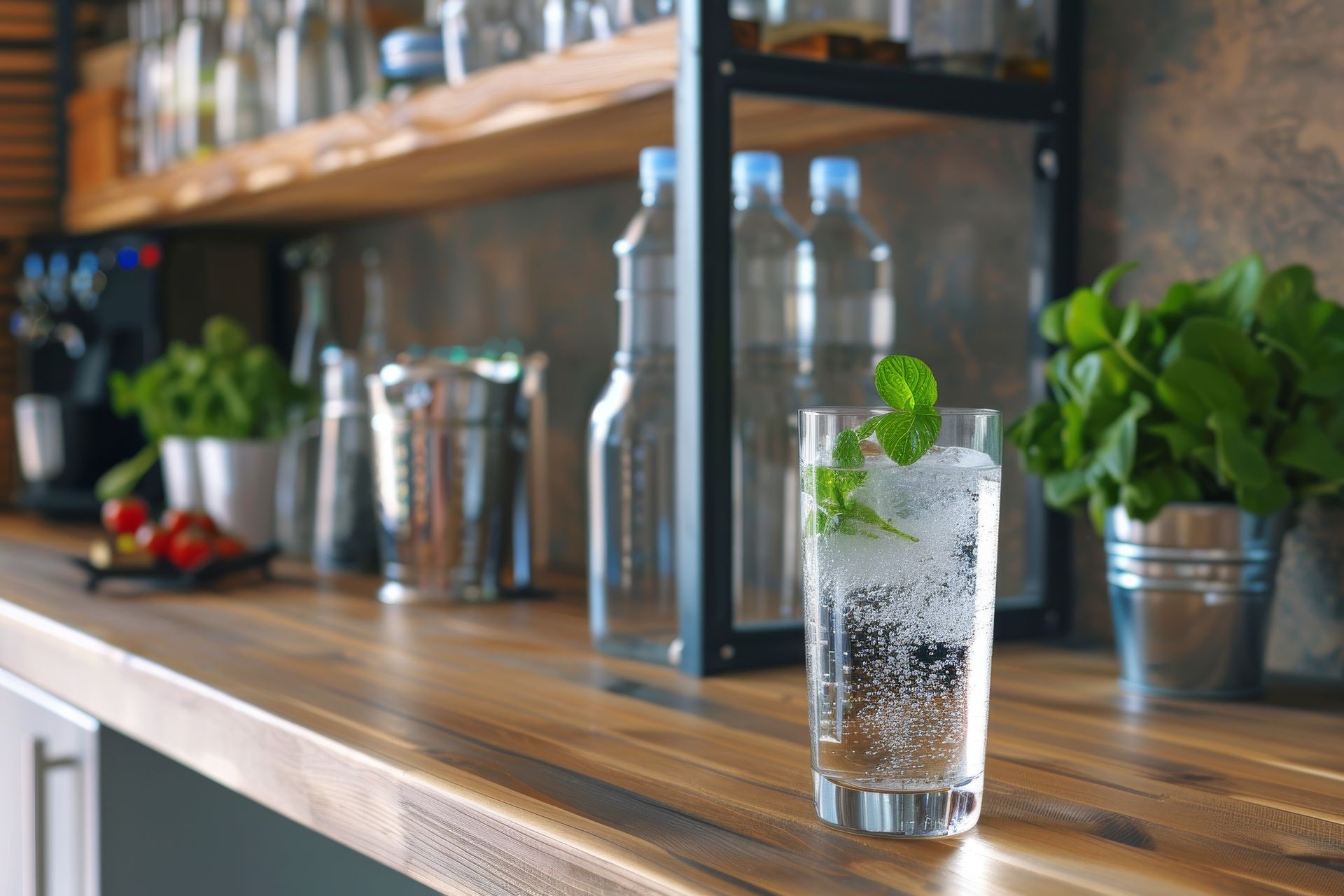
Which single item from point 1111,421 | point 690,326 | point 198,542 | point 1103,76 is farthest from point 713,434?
point 198,542

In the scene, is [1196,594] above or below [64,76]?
below

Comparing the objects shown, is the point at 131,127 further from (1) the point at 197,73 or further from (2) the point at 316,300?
(2) the point at 316,300

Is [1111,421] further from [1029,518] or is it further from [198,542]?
[198,542]

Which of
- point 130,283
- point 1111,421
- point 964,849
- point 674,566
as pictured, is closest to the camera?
point 964,849

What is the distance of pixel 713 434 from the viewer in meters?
1.02

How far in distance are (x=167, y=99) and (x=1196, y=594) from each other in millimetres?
1705

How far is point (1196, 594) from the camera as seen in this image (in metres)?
0.94

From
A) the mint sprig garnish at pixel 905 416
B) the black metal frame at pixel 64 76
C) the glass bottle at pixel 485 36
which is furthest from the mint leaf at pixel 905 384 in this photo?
the black metal frame at pixel 64 76

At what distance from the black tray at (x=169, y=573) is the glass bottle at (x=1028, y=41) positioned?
3.02 ft

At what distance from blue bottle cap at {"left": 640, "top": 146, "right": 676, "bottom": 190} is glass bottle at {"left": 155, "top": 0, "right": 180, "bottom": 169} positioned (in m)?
1.14

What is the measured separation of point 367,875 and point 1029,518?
2.03 feet

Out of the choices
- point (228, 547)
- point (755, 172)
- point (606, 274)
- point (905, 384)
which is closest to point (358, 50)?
point (606, 274)

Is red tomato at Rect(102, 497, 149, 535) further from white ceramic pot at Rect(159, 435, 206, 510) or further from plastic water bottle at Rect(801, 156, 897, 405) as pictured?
plastic water bottle at Rect(801, 156, 897, 405)

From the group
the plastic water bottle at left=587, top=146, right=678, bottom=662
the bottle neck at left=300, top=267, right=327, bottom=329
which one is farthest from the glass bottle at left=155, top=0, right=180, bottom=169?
the plastic water bottle at left=587, top=146, right=678, bottom=662
